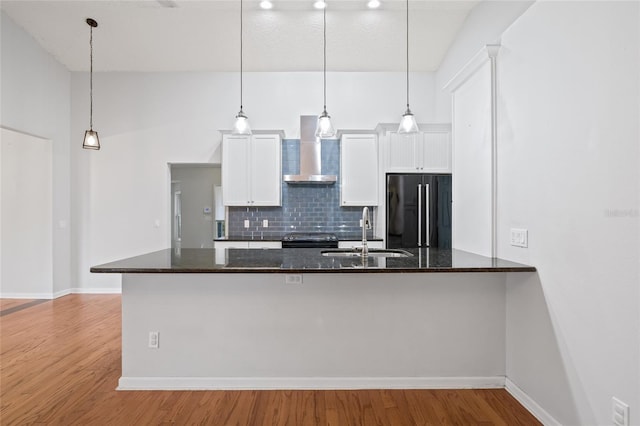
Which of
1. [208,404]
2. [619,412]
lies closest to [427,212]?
[619,412]

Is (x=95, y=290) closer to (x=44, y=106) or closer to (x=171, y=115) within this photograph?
(x=44, y=106)

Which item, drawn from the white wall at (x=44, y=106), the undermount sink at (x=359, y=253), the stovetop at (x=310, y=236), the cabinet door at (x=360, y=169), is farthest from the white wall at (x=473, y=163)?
the white wall at (x=44, y=106)

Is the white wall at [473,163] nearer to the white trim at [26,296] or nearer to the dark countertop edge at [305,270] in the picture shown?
the dark countertop edge at [305,270]

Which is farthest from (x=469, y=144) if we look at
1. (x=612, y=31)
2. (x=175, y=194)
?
(x=175, y=194)

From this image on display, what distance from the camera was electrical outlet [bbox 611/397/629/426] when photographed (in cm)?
158

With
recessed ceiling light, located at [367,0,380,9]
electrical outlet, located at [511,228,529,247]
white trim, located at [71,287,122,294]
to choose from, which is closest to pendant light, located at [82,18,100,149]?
white trim, located at [71,287,122,294]

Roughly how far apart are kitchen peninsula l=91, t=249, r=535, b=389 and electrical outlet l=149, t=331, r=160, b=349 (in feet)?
0.05

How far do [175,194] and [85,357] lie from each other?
345 cm

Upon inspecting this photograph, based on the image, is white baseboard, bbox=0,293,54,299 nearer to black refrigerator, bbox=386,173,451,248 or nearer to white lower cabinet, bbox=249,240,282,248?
white lower cabinet, bbox=249,240,282,248

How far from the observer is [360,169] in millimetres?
5090

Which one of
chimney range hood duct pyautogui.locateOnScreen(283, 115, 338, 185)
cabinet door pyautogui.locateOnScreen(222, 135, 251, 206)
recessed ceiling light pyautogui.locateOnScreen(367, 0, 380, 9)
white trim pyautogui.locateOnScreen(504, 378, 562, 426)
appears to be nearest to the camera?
white trim pyautogui.locateOnScreen(504, 378, 562, 426)

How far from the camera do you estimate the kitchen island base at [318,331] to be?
2.56m

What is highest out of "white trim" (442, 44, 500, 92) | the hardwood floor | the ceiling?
the ceiling

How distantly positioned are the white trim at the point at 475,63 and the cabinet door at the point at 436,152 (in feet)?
5.28
